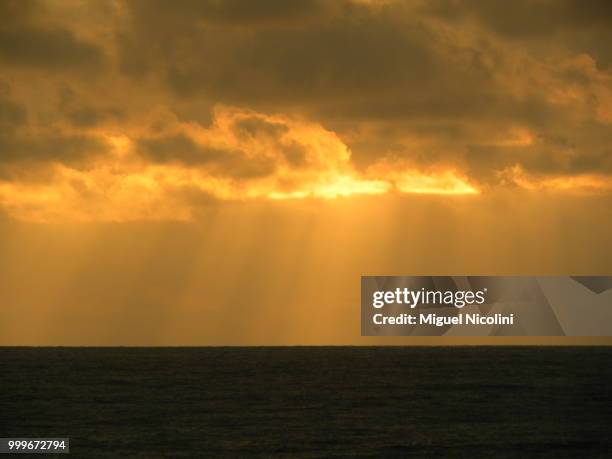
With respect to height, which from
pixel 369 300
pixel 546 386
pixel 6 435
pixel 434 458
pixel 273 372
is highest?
pixel 273 372

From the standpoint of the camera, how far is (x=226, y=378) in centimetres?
15238

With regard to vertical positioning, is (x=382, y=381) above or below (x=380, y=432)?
above

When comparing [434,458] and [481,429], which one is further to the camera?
[481,429]

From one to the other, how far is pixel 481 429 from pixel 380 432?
814cm

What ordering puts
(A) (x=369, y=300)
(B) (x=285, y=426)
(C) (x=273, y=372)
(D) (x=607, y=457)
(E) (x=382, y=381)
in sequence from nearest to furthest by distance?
(D) (x=607, y=457) < (B) (x=285, y=426) < (A) (x=369, y=300) < (E) (x=382, y=381) < (C) (x=273, y=372)

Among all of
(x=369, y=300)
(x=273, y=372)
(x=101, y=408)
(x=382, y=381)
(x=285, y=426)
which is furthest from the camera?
(x=273, y=372)

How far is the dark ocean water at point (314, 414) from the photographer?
66.0 m

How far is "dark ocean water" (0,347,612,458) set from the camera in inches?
2598

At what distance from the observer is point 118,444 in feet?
222

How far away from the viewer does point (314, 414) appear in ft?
296

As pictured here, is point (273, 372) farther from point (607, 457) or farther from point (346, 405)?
point (607, 457)

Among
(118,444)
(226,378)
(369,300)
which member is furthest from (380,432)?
(226,378)

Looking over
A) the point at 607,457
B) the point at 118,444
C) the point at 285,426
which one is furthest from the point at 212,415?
the point at 607,457

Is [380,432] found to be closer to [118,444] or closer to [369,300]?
[369,300]
